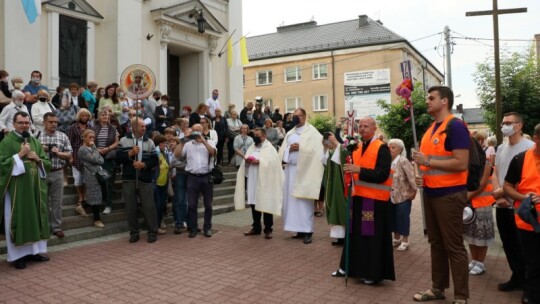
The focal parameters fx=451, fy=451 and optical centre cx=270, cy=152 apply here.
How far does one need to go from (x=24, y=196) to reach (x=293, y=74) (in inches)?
1515

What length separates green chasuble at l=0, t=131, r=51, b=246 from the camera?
630cm

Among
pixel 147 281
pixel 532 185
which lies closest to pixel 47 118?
pixel 147 281

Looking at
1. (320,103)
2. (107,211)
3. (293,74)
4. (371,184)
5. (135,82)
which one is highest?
(293,74)

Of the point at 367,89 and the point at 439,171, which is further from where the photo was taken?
the point at 367,89

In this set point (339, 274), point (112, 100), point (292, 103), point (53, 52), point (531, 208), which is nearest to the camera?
point (531, 208)

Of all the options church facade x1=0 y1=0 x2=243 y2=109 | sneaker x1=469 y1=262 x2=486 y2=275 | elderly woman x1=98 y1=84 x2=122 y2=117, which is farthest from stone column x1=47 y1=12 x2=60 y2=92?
sneaker x1=469 y1=262 x2=486 y2=275

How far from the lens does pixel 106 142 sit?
30.0 feet

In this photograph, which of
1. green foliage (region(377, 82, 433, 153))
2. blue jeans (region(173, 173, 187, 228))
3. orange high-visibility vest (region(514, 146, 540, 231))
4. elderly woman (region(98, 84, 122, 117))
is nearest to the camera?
orange high-visibility vest (region(514, 146, 540, 231))

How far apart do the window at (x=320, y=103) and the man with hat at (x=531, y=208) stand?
38277 mm

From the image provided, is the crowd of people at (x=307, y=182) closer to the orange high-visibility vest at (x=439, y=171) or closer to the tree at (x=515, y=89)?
the orange high-visibility vest at (x=439, y=171)

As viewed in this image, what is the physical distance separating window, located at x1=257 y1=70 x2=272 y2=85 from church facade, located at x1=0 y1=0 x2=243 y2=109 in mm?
24506

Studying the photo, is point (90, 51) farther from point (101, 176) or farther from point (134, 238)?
point (134, 238)

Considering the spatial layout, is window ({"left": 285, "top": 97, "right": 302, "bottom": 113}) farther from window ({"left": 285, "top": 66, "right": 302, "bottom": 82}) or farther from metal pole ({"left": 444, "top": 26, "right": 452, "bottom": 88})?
metal pole ({"left": 444, "top": 26, "right": 452, "bottom": 88})

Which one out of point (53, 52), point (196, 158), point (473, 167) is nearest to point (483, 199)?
point (473, 167)
